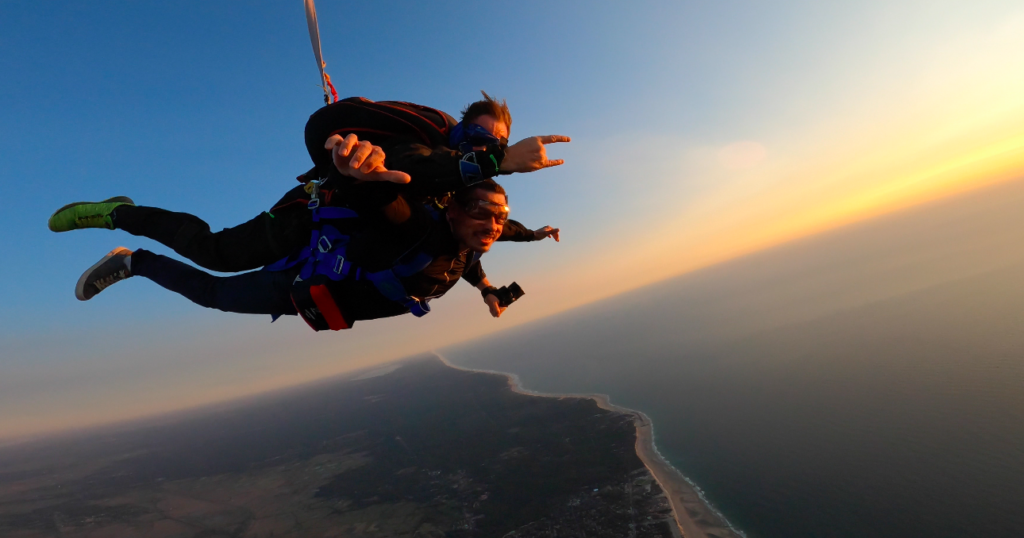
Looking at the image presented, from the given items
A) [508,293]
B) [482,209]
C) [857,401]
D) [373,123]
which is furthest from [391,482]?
[373,123]

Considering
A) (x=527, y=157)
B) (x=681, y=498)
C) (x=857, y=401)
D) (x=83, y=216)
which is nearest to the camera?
(x=527, y=157)

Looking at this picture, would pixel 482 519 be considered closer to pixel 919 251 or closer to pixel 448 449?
pixel 448 449

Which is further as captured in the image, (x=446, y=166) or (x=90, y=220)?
(x=90, y=220)

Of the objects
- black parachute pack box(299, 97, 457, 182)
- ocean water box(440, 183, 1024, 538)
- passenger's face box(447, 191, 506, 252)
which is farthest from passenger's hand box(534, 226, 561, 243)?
ocean water box(440, 183, 1024, 538)

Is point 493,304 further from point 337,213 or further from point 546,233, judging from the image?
point 337,213

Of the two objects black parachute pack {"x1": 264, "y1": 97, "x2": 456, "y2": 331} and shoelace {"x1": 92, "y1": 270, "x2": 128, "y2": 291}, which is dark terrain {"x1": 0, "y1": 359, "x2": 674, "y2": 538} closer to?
black parachute pack {"x1": 264, "y1": 97, "x2": 456, "y2": 331}

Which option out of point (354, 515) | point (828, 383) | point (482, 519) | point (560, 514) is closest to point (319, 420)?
point (354, 515)
